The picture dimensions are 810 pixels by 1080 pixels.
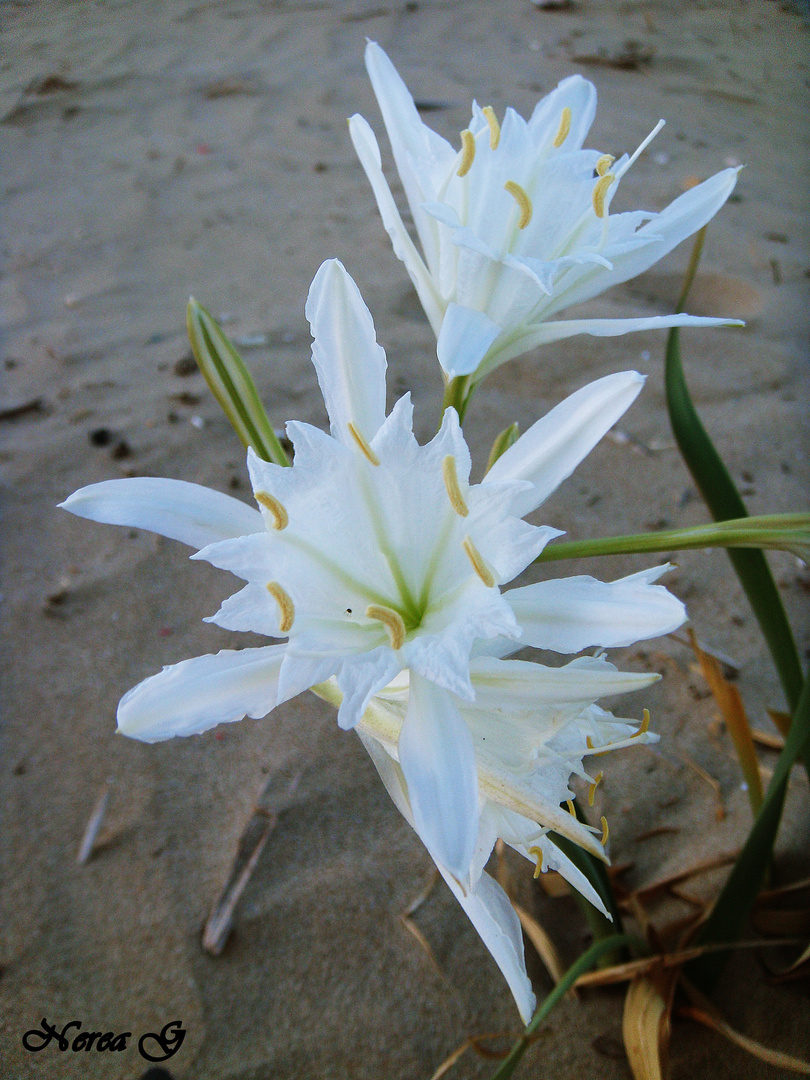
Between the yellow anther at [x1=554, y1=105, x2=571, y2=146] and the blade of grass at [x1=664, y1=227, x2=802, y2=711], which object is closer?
the yellow anther at [x1=554, y1=105, x2=571, y2=146]

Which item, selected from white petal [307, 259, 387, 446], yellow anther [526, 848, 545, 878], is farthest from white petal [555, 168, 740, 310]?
yellow anther [526, 848, 545, 878]

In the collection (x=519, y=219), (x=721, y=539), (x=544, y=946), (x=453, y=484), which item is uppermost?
(x=519, y=219)

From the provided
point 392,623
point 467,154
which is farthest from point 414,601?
point 467,154

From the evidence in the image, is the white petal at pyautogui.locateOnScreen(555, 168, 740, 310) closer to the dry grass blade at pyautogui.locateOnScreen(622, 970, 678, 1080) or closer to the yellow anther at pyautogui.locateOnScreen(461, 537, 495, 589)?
the yellow anther at pyautogui.locateOnScreen(461, 537, 495, 589)

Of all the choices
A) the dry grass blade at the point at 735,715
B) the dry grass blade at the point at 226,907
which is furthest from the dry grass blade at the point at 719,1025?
the dry grass blade at the point at 226,907
